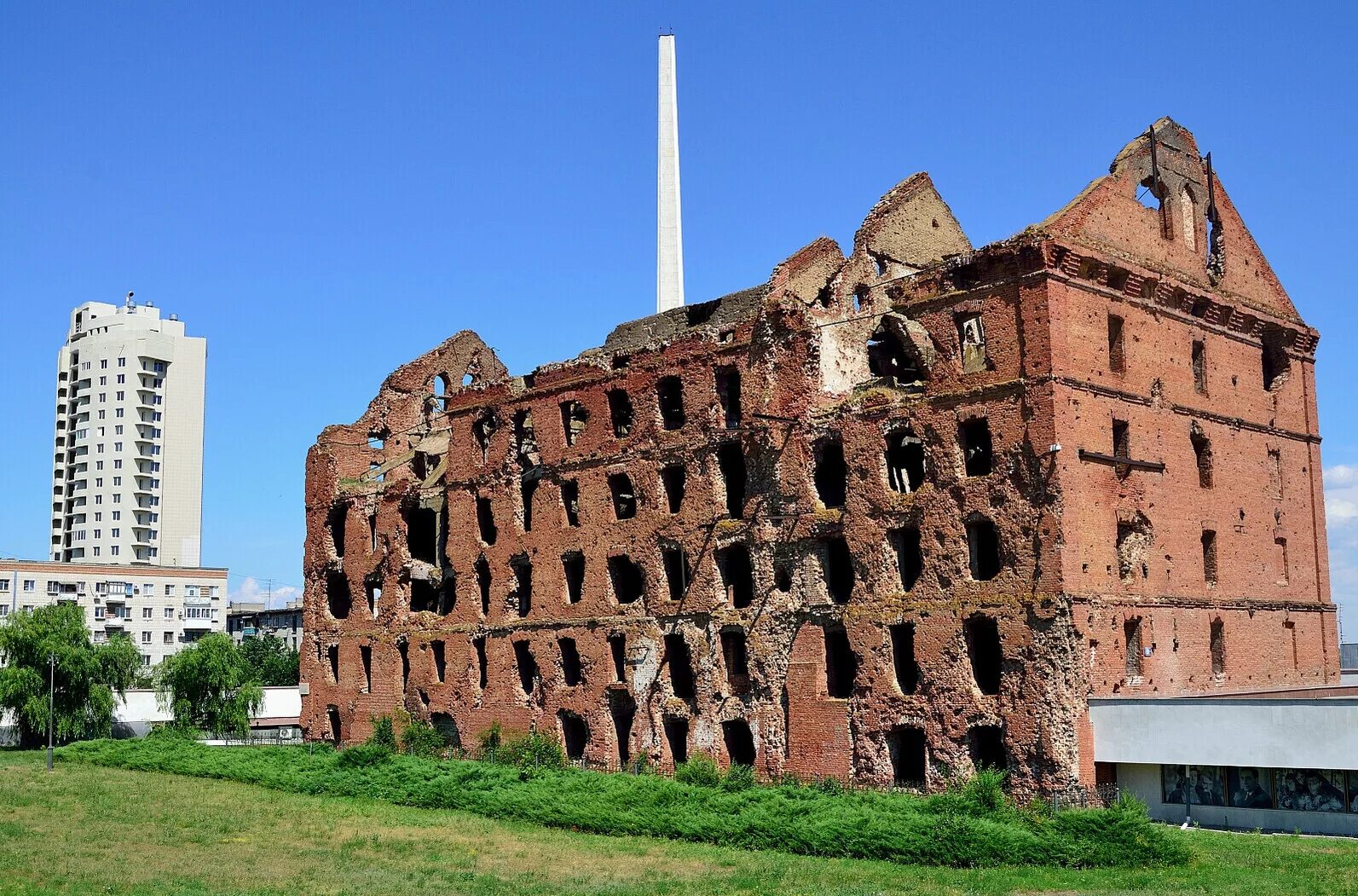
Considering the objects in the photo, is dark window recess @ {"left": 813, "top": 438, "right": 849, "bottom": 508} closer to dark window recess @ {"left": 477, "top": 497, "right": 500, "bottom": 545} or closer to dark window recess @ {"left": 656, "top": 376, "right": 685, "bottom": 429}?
dark window recess @ {"left": 656, "top": 376, "right": 685, "bottom": 429}

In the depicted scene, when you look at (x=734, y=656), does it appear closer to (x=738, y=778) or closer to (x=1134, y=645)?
(x=738, y=778)

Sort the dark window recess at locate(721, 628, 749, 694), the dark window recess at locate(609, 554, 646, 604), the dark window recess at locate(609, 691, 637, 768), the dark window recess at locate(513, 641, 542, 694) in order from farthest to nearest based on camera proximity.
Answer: the dark window recess at locate(513, 641, 542, 694), the dark window recess at locate(609, 554, 646, 604), the dark window recess at locate(609, 691, 637, 768), the dark window recess at locate(721, 628, 749, 694)

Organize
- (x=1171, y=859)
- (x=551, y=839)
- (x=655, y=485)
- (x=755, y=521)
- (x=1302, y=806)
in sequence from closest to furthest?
1. (x=1171, y=859)
2. (x=1302, y=806)
3. (x=551, y=839)
4. (x=755, y=521)
5. (x=655, y=485)

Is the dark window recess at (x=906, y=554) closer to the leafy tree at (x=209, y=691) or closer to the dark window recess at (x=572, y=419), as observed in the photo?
the dark window recess at (x=572, y=419)

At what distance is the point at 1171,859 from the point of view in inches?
970

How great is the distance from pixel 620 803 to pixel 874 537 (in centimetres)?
860

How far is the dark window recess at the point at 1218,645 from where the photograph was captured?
33938 millimetres

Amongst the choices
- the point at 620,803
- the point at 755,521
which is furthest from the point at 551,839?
the point at 755,521

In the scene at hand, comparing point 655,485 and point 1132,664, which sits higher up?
point 655,485

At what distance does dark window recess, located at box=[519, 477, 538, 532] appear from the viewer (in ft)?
142

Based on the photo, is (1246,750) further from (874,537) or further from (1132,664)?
(874,537)

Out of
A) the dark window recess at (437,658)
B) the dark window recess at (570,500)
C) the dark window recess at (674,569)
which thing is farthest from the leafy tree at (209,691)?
the dark window recess at (674,569)

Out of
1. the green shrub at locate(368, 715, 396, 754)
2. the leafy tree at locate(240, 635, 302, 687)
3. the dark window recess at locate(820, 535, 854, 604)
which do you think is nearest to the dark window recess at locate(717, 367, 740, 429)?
the dark window recess at locate(820, 535, 854, 604)

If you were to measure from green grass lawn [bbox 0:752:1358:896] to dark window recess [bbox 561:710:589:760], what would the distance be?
5.54 metres
